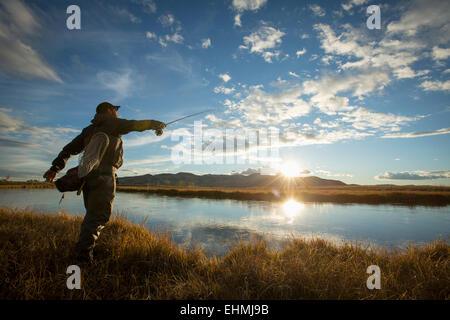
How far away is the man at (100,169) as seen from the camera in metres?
3.34

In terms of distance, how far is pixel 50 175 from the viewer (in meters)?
3.65

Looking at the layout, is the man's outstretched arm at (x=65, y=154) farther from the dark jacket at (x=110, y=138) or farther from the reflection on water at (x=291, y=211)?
the reflection on water at (x=291, y=211)

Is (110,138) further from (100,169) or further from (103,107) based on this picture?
(103,107)

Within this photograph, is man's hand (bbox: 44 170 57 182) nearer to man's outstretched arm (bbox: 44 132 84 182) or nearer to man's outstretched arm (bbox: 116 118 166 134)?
man's outstretched arm (bbox: 44 132 84 182)

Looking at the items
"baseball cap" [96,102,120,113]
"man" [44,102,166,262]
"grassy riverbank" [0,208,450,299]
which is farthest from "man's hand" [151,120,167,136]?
"grassy riverbank" [0,208,450,299]

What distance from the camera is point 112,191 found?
351cm

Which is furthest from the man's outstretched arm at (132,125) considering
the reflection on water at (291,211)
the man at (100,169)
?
the reflection on water at (291,211)

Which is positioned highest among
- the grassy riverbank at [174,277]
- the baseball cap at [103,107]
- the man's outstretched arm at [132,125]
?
the baseball cap at [103,107]

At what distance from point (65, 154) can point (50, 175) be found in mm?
406

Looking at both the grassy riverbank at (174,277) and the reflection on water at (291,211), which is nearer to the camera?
the grassy riverbank at (174,277)

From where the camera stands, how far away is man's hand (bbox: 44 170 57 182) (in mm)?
3600
